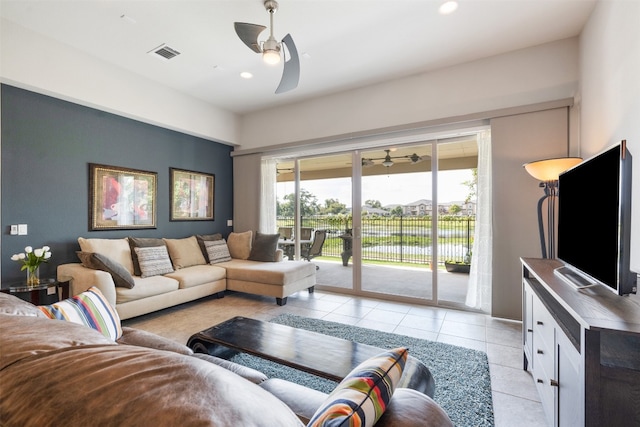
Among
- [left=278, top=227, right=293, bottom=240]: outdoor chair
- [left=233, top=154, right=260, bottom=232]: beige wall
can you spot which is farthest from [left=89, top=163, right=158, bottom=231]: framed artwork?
[left=278, top=227, right=293, bottom=240]: outdoor chair

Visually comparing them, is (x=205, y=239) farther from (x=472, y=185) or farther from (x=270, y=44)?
(x=472, y=185)

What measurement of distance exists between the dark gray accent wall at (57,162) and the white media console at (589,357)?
4.69 m

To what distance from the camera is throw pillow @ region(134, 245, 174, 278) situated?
373 cm

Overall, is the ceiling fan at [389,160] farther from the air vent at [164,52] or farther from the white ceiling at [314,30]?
the air vent at [164,52]

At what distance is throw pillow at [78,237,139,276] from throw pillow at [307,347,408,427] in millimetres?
3817

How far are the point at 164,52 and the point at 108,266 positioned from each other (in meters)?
2.52

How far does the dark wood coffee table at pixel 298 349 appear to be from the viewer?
1.50m

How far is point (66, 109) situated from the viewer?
3463 millimetres

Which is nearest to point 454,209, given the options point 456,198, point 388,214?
point 456,198

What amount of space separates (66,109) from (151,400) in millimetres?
4416

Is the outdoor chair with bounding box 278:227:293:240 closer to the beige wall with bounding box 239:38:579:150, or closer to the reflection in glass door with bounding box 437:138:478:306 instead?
the beige wall with bounding box 239:38:579:150

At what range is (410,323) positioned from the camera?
3289 mm

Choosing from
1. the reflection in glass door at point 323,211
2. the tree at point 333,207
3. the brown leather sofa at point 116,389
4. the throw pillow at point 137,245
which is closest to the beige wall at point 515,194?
the reflection in glass door at point 323,211

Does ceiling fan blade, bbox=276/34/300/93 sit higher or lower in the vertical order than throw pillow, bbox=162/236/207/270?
higher
